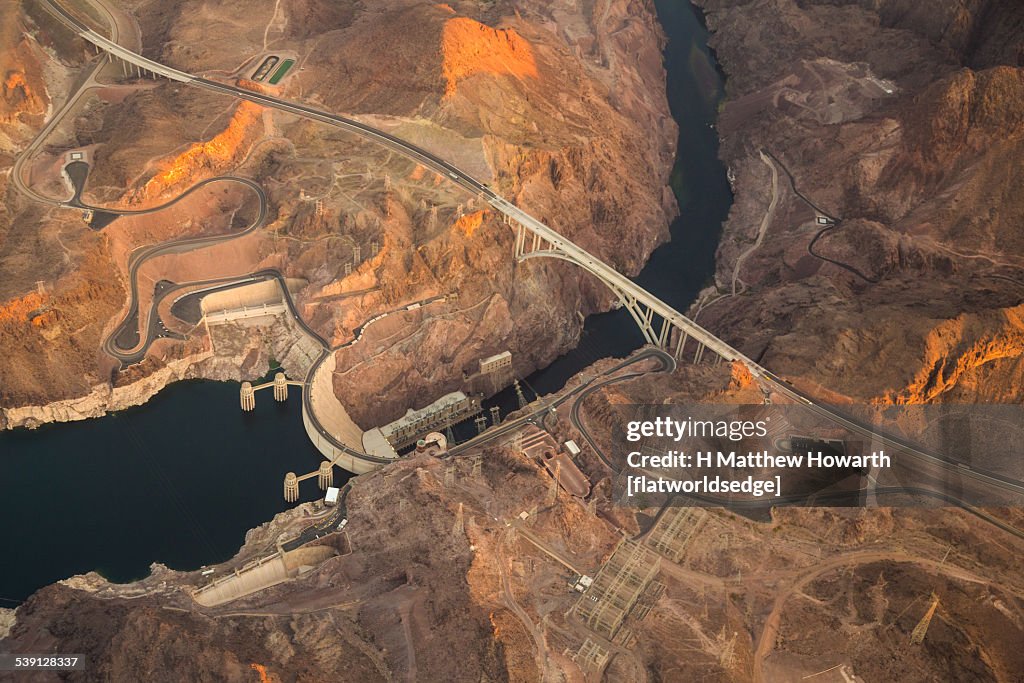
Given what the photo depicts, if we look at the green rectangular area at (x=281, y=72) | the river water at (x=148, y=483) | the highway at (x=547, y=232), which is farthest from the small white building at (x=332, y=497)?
the green rectangular area at (x=281, y=72)

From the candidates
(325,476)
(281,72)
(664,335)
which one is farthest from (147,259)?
(664,335)

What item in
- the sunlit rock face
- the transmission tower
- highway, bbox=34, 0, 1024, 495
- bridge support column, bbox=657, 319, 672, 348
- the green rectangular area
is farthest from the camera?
the green rectangular area

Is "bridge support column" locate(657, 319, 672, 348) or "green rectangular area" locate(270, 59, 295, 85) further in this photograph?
"green rectangular area" locate(270, 59, 295, 85)

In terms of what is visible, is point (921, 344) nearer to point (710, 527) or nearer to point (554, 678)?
point (710, 527)

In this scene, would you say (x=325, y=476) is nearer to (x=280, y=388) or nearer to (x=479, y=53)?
(x=280, y=388)

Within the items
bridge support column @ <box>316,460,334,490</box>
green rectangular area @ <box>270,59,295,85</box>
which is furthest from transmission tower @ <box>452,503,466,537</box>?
green rectangular area @ <box>270,59,295,85</box>

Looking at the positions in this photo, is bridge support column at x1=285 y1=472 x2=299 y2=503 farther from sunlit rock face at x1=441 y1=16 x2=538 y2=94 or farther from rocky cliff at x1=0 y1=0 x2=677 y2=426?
sunlit rock face at x1=441 y1=16 x2=538 y2=94

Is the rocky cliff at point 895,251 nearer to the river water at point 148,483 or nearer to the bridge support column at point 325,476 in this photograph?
the river water at point 148,483
